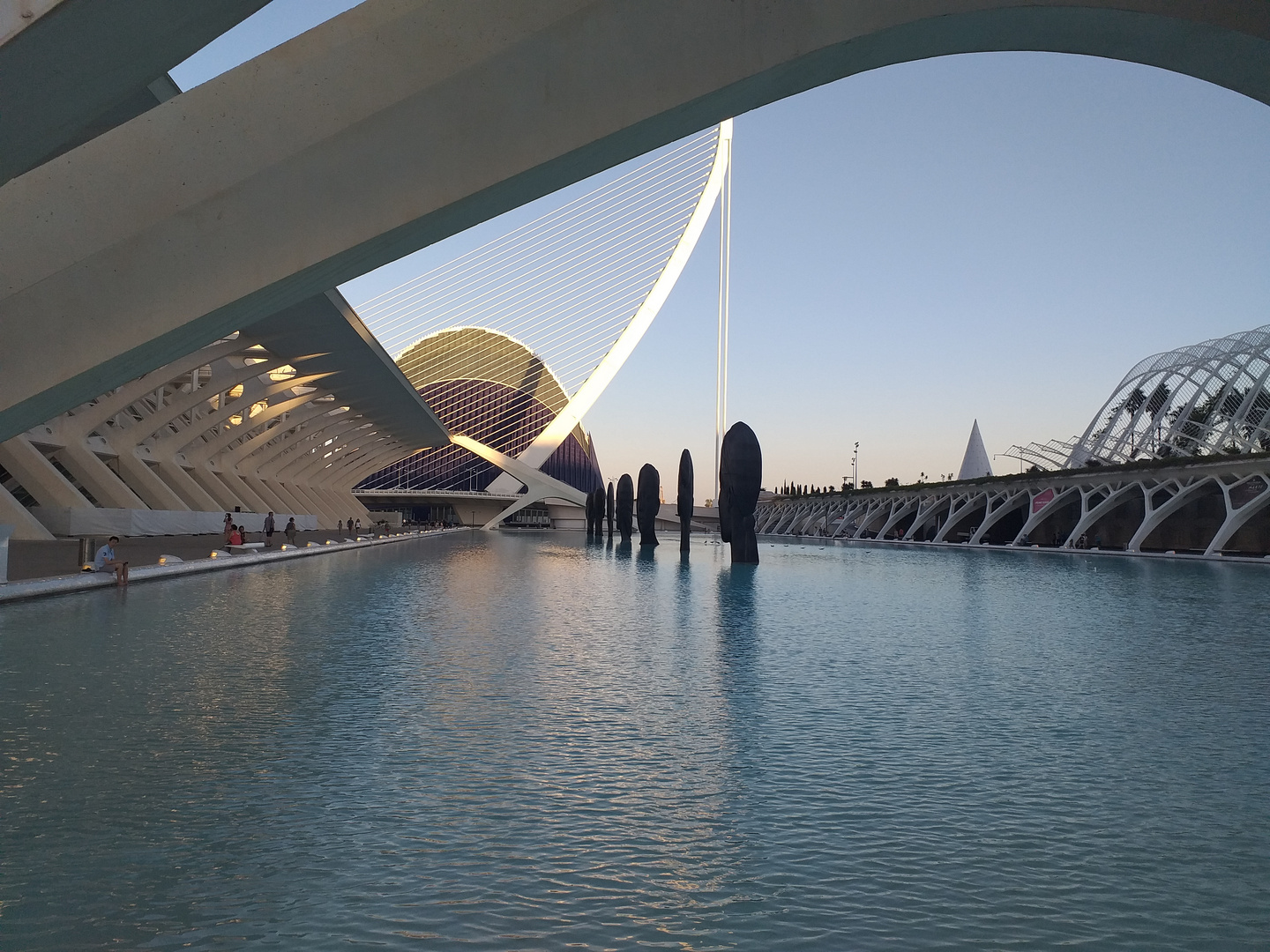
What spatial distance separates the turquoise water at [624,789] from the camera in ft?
9.39

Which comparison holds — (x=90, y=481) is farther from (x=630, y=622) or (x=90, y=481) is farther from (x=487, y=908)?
(x=487, y=908)

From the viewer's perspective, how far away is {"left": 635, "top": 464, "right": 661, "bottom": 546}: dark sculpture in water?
105 feet

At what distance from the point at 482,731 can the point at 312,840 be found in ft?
5.53

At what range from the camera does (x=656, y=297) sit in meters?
47.5

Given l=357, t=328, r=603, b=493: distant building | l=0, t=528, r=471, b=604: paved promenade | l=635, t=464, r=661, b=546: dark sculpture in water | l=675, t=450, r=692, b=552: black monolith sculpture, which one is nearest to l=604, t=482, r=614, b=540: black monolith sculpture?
l=635, t=464, r=661, b=546: dark sculpture in water

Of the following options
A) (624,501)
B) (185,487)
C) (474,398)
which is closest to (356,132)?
(185,487)

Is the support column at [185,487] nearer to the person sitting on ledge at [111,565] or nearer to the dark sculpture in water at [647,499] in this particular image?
the dark sculpture in water at [647,499]

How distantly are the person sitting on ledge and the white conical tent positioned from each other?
61.1m

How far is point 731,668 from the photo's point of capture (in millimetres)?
7242

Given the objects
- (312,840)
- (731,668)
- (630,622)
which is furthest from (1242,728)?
(630,622)

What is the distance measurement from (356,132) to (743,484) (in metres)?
17.2

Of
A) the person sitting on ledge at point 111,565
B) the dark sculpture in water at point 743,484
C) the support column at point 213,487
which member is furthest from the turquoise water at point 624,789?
the support column at point 213,487

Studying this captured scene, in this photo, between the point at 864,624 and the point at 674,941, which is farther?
the point at 864,624

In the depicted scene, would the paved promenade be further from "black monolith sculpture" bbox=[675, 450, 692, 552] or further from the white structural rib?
the white structural rib
